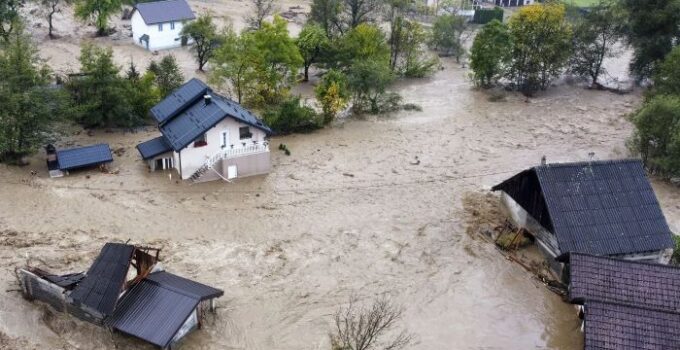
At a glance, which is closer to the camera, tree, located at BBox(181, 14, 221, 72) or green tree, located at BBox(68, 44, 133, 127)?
green tree, located at BBox(68, 44, 133, 127)

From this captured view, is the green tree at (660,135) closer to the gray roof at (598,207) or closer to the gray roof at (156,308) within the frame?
the gray roof at (598,207)

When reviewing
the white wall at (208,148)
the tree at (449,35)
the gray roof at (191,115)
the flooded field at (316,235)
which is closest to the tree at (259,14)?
the tree at (449,35)

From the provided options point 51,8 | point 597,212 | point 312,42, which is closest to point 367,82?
point 312,42

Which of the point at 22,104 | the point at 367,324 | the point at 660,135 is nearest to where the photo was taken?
the point at 367,324

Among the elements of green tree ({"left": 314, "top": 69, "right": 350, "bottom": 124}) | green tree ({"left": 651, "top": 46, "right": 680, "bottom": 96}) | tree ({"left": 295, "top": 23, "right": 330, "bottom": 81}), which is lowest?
green tree ({"left": 314, "top": 69, "right": 350, "bottom": 124})

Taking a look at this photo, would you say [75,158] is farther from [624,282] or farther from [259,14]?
[259,14]

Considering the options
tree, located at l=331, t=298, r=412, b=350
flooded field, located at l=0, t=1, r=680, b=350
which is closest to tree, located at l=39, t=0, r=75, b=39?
flooded field, located at l=0, t=1, r=680, b=350

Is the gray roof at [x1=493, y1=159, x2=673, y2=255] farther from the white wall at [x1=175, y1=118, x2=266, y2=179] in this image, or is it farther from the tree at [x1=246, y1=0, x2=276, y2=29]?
the tree at [x1=246, y1=0, x2=276, y2=29]
